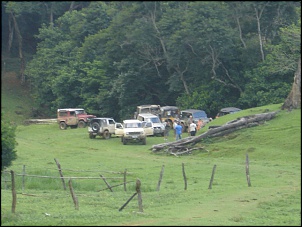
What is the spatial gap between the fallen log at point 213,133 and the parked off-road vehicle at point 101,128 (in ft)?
28.7

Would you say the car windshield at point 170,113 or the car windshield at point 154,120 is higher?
the car windshield at point 170,113

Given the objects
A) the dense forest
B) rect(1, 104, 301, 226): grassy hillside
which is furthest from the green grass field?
the dense forest

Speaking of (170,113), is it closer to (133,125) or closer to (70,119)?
(70,119)

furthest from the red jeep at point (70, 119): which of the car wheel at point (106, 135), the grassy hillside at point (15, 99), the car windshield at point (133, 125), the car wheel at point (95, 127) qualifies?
the car windshield at point (133, 125)

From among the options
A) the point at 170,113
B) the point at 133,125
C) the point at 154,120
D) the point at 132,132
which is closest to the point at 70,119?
the point at 170,113

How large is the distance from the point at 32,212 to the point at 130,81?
4439 centimetres

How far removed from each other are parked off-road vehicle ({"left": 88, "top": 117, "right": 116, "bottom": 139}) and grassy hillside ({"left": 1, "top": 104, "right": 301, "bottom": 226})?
0.58 metres

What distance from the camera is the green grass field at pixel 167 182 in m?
21.9

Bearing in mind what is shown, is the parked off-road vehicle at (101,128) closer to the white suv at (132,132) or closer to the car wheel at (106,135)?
the car wheel at (106,135)

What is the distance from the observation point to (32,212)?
22266 millimetres

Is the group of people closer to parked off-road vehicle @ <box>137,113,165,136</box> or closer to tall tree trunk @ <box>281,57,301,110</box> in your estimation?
parked off-road vehicle @ <box>137,113,165,136</box>

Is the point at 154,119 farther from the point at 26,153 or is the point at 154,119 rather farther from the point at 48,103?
the point at 48,103

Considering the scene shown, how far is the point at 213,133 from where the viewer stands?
1794 inches

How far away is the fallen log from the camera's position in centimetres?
4469
